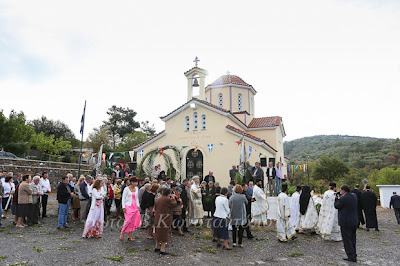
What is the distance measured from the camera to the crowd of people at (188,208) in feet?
23.2

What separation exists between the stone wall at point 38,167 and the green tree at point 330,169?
26.5 m

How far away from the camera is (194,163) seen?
20969mm

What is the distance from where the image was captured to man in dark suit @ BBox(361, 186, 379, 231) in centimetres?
1090

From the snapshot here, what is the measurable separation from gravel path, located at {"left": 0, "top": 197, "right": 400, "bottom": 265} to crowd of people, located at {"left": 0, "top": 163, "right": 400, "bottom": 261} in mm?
362

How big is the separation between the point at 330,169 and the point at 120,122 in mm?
42330

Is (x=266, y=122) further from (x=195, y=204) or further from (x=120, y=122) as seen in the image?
(x=120, y=122)

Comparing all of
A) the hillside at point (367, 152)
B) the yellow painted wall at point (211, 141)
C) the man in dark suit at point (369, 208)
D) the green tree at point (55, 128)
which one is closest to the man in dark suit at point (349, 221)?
the man in dark suit at point (369, 208)

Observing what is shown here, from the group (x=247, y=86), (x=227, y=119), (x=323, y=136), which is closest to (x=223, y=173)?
(x=227, y=119)

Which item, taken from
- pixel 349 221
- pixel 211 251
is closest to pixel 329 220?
pixel 349 221

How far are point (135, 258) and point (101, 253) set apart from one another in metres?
0.93

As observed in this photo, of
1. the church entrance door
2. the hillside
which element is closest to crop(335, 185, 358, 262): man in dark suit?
the church entrance door

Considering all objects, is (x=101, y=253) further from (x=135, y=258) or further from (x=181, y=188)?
(x=181, y=188)

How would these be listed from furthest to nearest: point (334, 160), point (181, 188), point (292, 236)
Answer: point (334, 160) < point (181, 188) < point (292, 236)

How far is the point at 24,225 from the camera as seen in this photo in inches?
376
